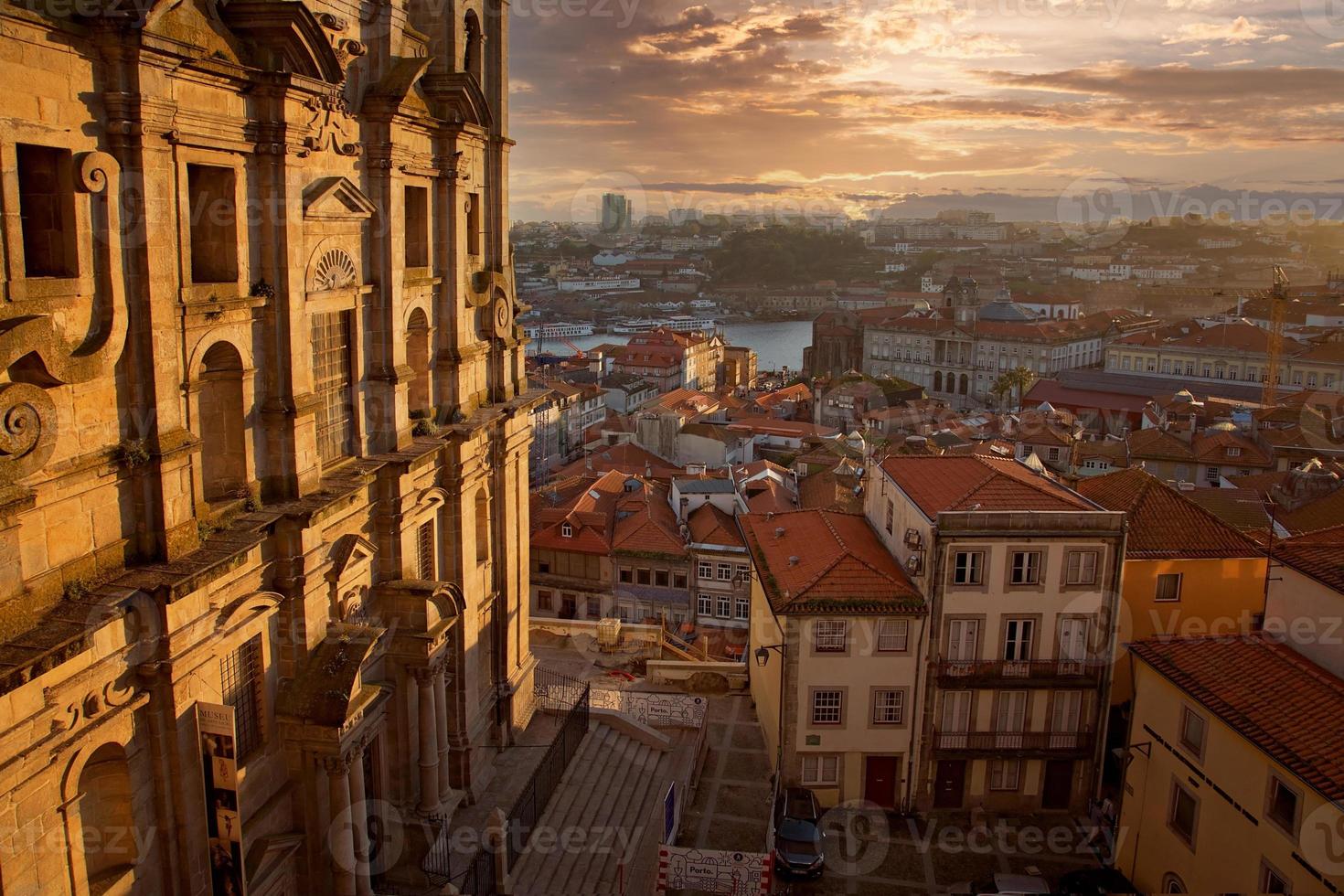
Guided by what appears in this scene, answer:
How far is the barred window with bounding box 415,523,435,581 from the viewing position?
20.8 metres

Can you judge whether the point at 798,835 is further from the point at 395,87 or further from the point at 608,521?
the point at 608,521

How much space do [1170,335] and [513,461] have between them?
377 ft

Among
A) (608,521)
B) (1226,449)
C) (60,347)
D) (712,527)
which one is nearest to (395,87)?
(60,347)

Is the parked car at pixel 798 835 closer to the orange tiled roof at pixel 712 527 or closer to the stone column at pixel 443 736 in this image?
the stone column at pixel 443 736

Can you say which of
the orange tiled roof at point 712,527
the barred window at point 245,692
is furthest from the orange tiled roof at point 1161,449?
the barred window at point 245,692

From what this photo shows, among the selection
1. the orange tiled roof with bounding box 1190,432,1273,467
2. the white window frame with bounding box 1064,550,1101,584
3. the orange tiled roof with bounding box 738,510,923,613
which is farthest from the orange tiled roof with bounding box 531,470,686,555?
the orange tiled roof with bounding box 1190,432,1273,467

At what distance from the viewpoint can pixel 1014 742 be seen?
84.7 feet

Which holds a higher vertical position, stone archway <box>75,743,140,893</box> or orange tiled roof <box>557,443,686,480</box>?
stone archway <box>75,743,140,893</box>

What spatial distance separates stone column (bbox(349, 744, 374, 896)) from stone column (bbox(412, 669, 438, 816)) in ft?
9.04

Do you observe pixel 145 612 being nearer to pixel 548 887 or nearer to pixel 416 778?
pixel 416 778

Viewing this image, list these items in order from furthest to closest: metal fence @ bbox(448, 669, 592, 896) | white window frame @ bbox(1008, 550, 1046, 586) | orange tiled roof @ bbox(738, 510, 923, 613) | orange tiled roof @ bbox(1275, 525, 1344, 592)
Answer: orange tiled roof @ bbox(738, 510, 923, 613) < white window frame @ bbox(1008, 550, 1046, 586) < orange tiled roof @ bbox(1275, 525, 1344, 592) < metal fence @ bbox(448, 669, 592, 896)

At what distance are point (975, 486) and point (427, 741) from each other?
1476cm

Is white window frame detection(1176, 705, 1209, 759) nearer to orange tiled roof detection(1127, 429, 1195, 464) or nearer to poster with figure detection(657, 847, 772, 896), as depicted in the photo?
poster with figure detection(657, 847, 772, 896)

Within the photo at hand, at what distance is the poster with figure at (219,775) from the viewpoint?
13453 mm
